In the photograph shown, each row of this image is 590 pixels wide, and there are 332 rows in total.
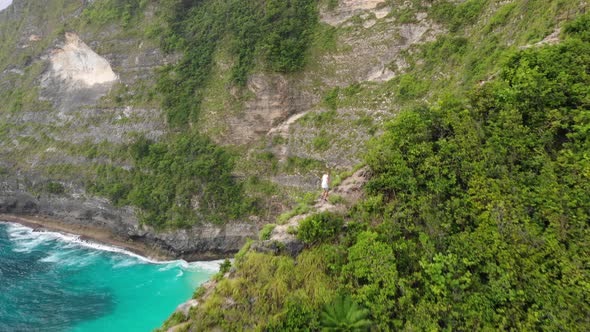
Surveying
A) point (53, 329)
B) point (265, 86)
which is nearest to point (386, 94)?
point (265, 86)

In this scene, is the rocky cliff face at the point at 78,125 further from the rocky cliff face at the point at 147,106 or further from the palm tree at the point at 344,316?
the palm tree at the point at 344,316

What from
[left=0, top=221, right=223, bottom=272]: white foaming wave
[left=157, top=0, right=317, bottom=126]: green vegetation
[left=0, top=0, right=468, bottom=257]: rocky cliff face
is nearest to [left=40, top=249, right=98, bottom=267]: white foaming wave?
[left=0, top=221, right=223, bottom=272]: white foaming wave

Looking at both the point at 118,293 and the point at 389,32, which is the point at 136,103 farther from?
the point at 389,32

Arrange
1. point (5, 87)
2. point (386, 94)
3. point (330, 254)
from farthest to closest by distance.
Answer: point (5, 87), point (386, 94), point (330, 254)

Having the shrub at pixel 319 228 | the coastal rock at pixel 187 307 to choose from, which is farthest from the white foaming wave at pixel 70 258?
the shrub at pixel 319 228

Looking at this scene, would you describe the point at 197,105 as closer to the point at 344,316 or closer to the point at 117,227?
the point at 117,227

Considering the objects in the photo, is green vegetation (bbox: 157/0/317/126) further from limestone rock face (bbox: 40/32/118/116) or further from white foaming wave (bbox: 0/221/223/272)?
white foaming wave (bbox: 0/221/223/272)
